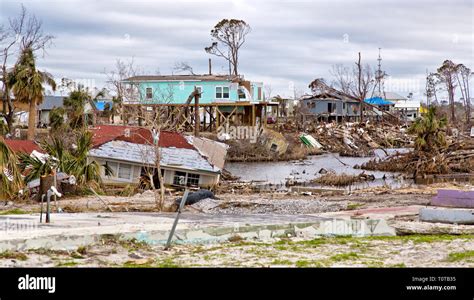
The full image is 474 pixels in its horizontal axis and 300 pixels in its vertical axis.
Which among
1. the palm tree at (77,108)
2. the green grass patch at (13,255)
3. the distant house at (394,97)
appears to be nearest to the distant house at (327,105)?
the distant house at (394,97)

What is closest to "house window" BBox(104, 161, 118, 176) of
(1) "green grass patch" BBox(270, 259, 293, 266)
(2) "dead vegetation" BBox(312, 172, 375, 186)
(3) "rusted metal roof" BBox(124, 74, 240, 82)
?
(2) "dead vegetation" BBox(312, 172, 375, 186)

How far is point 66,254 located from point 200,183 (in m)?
22.9

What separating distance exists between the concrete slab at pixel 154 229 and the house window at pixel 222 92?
50034 millimetres

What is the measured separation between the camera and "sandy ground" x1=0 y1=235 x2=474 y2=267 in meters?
13.0

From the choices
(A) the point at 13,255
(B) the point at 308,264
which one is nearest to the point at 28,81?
(A) the point at 13,255

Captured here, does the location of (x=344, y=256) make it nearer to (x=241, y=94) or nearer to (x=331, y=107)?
(x=241, y=94)

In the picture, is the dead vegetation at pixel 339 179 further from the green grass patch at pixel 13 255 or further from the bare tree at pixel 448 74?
the bare tree at pixel 448 74

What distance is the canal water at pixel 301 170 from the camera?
1695 inches

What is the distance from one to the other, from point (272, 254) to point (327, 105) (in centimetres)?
8845

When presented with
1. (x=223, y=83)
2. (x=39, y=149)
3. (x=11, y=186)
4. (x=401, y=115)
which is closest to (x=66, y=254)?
(x=11, y=186)

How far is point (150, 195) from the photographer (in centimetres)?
3027

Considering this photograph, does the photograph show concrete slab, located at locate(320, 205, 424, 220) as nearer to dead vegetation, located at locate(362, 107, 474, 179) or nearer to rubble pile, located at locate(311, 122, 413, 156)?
dead vegetation, located at locate(362, 107, 474, 179)

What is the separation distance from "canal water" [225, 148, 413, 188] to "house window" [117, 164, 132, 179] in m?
8.99
